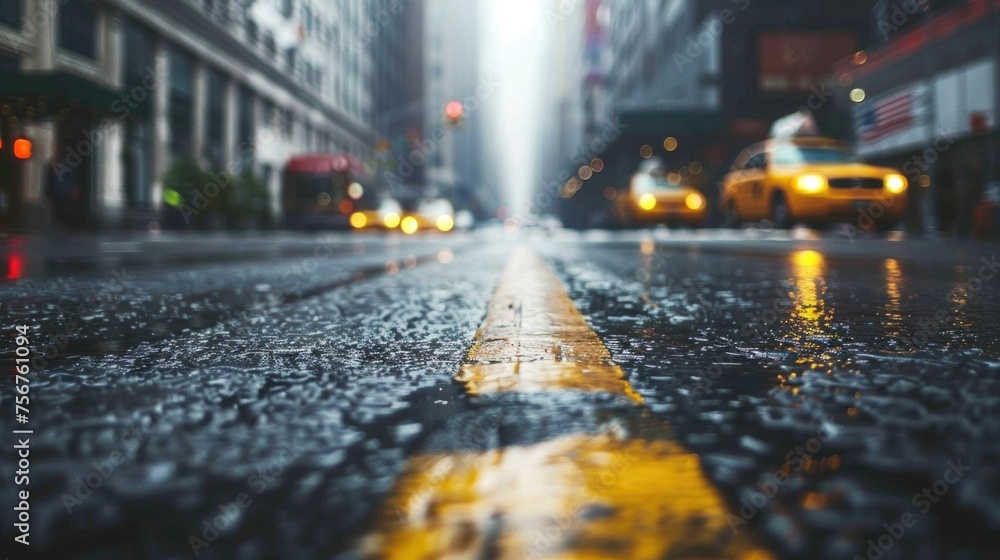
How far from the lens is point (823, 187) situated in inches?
566

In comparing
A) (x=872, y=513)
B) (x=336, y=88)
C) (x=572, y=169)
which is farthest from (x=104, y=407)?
(x=572, y=169)

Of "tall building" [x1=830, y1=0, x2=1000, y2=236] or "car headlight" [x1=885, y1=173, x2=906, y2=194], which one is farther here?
"tall building" [x1=830, y1=0, x2=1000, y2=236]

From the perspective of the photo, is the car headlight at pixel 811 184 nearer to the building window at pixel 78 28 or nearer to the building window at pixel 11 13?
the building window at pixel 11 13

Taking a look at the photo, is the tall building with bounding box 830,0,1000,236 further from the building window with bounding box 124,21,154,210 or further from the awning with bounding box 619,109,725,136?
the building window with bounding box 124,21,154,210

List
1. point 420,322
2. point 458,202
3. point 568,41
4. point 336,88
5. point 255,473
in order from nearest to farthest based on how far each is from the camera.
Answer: point 255,473, point 420,322, point 336,88, point 458,202, point 568,41

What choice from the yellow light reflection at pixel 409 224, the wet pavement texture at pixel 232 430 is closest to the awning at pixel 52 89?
the yellow light reflection at pixel 409 224

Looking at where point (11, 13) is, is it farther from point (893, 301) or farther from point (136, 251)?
point (893, 301)

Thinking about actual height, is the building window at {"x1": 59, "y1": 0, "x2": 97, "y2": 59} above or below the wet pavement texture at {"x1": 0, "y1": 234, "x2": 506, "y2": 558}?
above

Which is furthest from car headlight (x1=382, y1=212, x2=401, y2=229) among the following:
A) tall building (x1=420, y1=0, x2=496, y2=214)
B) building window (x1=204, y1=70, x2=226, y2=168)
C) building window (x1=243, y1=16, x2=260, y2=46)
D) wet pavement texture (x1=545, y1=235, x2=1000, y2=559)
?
tall building (x1=420, y1=0, x2=496, y2=214)

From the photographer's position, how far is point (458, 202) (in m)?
122

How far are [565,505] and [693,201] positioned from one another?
2070 cm

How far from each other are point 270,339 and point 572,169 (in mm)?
67359

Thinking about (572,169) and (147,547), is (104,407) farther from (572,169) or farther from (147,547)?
(572,169)

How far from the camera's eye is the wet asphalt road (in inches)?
35.2
